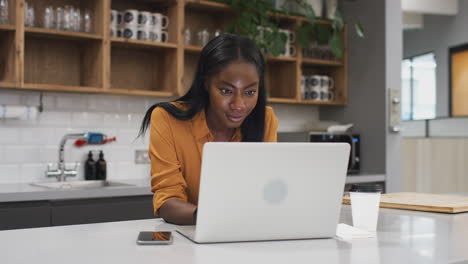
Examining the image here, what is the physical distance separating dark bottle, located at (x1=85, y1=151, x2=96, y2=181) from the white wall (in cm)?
6

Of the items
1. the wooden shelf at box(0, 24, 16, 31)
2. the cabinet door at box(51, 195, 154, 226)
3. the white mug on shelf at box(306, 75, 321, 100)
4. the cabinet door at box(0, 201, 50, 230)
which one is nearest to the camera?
the cabinet door at box(0, 201, 50, 230)

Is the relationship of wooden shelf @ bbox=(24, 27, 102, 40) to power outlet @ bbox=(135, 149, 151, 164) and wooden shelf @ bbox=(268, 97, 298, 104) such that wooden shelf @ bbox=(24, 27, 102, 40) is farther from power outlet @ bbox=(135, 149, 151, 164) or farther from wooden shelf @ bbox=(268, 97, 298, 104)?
wooden shelf @ bbox=(268, 97, 298, 104)

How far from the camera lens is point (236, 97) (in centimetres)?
159

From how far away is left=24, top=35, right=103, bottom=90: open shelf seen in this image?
10.5 ft

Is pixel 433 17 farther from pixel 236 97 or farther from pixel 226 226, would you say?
pixel 226 226

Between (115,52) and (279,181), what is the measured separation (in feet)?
8.63

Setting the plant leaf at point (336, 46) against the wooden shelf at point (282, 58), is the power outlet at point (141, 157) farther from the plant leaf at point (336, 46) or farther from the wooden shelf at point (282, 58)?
the plant leaf at point (336, 46)

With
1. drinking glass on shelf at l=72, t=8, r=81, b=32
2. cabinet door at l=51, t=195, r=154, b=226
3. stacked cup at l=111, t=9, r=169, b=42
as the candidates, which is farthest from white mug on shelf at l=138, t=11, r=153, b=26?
cabinet door at l=51, t=195, r=154, b=226

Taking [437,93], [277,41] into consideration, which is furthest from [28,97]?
[437,93]

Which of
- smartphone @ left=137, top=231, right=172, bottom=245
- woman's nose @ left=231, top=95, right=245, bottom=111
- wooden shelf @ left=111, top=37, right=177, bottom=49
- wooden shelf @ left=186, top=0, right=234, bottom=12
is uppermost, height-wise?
wooden shelf @ left=186, top=0, right=234, bottom=12

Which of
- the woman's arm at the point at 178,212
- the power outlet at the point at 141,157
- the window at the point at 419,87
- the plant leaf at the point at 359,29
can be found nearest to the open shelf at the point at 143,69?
the power outlet at the point at 141,157

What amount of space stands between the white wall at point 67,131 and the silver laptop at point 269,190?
7.53 feet

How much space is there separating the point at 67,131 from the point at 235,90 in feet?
6.69

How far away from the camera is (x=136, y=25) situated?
10.8 feet
